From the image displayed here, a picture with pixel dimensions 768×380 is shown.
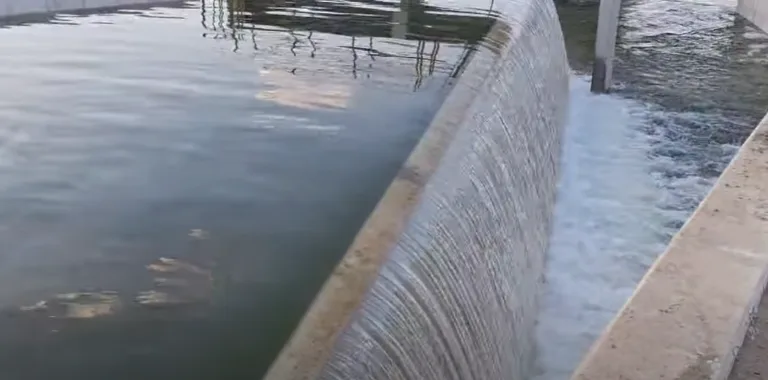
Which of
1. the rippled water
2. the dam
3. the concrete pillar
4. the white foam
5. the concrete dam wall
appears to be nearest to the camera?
the concrete dam wall

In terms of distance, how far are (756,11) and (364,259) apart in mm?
12469

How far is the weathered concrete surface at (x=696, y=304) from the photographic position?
304 centimetres

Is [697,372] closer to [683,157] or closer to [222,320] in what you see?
[222,320]

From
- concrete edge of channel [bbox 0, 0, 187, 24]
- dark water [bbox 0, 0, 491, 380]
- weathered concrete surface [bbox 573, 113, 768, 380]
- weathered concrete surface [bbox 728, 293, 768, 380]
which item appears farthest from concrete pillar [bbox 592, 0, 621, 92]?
weathered concrete surface [bbox 728, 293, 768, 380]

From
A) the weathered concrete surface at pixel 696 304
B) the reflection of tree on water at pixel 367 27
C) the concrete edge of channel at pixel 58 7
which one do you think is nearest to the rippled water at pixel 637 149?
the weathered concrete surface at pixel 696 304

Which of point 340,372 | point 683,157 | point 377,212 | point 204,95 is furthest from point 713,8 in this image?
point 340,372

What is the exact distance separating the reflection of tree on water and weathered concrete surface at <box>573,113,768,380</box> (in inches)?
101

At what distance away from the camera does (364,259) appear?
325cm

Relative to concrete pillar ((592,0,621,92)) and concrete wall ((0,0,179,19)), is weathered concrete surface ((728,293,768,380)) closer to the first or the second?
concrete wall ((0,0,179,19))

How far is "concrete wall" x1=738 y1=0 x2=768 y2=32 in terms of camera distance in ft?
43.6

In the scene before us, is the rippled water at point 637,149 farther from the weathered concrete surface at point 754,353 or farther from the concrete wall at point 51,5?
the concrete wall at point 51,5

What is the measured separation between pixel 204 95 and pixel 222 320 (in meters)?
2.60

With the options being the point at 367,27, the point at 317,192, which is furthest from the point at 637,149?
the point at 317,192

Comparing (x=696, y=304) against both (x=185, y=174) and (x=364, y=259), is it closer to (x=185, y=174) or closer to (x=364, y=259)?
(x=364, y=259)
